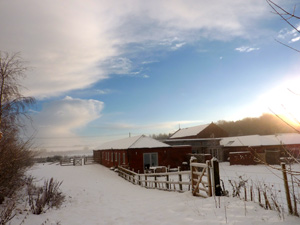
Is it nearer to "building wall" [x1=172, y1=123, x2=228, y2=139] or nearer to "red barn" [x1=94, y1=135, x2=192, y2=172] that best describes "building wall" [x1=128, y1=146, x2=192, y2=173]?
"red barn" [x1=94, y1=135, x2=192, y2=172]

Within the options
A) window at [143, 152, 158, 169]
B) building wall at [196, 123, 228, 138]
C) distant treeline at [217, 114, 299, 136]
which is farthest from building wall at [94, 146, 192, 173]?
distant treeline at [217, 114, 299, 136]

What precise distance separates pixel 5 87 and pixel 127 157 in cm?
1424

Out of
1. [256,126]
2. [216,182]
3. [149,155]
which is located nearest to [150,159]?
[149,155]

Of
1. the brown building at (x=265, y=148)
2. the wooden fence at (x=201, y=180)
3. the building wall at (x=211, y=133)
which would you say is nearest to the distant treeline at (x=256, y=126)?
the building wall at (x=211, y=133)

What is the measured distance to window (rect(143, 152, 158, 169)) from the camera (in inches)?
960

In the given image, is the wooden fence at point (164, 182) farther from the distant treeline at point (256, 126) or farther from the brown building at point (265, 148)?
the distant treeline at point (256, 126)

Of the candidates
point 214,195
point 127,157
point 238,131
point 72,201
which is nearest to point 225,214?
point 214,195

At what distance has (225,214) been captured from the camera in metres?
5.52

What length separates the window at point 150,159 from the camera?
24.4 meters

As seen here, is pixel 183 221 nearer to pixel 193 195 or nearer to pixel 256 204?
pixel 256 204

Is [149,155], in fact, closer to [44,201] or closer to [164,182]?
[164,182]

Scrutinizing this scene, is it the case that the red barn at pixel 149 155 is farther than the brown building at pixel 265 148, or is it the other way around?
the brown building at pixel 265 148

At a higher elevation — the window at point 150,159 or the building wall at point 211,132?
the building wall at point 211,132

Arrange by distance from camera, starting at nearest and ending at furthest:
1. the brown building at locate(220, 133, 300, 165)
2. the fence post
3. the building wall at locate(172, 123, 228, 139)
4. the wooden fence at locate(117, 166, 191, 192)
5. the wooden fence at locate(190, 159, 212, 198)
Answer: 1. the fence post
2. the wooden fence at locate(190, 159, 212, 198)
3. the wooden fence at locate(117, 166, 191, 192)
4. the brown building at locate(220, 133, 300, 165)
5. the building wall at locate(172, 123, 228, 139)
